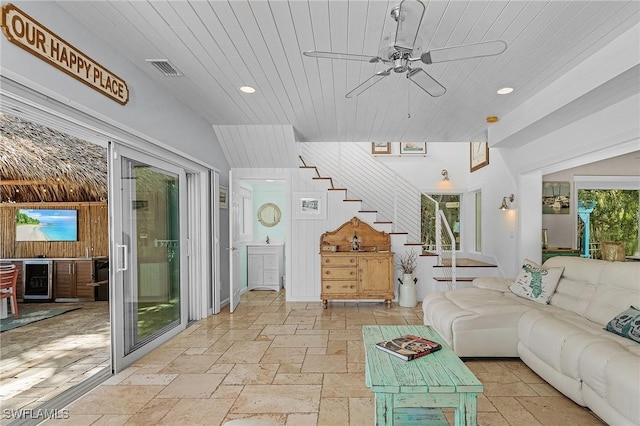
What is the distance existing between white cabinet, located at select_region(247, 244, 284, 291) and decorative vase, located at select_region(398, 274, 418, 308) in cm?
259

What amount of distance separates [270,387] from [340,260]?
9.77 ft

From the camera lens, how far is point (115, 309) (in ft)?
10.5

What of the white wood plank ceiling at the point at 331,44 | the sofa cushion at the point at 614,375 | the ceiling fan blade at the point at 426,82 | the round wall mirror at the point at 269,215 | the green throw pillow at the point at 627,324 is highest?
the white wood plank ceiling at the point at 331,44

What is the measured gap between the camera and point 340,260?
572 centimetres

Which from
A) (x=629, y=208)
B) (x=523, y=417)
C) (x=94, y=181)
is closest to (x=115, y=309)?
(x=523, y=417)

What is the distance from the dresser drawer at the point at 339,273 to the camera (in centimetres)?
571

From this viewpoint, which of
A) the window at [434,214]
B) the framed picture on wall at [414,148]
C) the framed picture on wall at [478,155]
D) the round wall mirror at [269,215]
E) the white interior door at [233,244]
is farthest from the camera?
the round wall mirror at [269,215]

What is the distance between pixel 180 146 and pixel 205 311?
7.69ft

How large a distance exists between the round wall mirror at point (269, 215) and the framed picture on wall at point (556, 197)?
5.18 metres

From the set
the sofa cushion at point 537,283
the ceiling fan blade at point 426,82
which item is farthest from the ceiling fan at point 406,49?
the sofa cushion at point 537,283

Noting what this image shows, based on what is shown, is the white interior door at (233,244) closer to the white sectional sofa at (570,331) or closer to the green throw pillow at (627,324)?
the white sectional sofa at (570,331)

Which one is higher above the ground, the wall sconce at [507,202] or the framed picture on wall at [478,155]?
the framed picture on wall at [478,155]

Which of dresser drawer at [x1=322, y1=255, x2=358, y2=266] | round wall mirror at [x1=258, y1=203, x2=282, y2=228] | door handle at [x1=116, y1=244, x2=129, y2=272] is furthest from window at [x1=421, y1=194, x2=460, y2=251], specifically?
door handle at [x1=116, y1=244, x2=129, y2=272]

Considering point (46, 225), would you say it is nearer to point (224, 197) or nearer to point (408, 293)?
point (224, 197)
